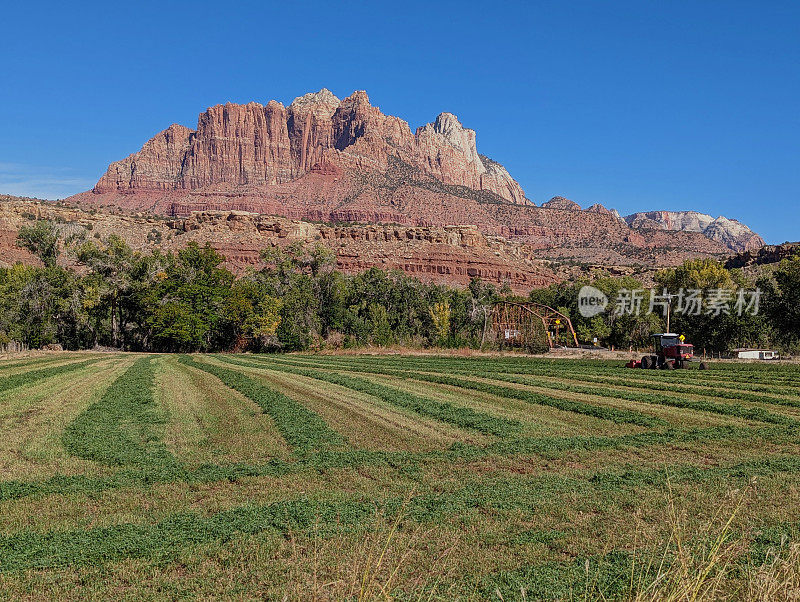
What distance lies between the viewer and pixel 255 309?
201ft

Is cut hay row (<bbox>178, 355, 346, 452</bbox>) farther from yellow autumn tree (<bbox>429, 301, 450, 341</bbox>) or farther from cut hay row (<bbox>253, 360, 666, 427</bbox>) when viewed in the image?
yellow autumn tree (<bbox>429, 301, 450, 341</bbox>)

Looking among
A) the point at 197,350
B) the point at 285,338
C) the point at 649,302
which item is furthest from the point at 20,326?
the point at 649,302

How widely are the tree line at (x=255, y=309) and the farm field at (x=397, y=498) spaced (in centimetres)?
4125

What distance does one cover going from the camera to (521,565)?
20.5 ft

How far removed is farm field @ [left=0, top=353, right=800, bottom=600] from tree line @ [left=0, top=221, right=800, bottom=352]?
4125 centimetres

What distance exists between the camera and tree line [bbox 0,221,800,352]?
56.8m

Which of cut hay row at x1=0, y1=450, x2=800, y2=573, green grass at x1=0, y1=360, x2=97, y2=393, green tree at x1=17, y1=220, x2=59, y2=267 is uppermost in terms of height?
green tree at x1=17, y1=220, x2=59, y2=267

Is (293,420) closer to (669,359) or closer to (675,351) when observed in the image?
(669,359)

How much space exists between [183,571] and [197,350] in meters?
59.8

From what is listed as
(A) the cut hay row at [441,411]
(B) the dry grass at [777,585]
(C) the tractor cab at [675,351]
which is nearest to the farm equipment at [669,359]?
(C) the tractor cab at [675,351]

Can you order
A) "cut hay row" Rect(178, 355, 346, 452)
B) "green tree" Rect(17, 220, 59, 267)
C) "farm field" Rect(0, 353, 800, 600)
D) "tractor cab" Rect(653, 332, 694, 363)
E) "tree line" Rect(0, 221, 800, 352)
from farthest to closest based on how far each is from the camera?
1. "green tree" Rect(17, 220, 59, 267)
2. "tree line" Rect(0, 221, 800, 352)
3. "tractor cab" Rect(653, 332, 694, 363)
4. "cut hay row" Rect(178, 355, 346, 452)
5. "farm field" Rect(0, 353, 800, 600)

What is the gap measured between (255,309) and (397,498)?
55047mm

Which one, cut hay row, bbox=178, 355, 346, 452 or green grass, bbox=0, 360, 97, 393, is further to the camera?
green grass, bbox=0, 360, 97, 393

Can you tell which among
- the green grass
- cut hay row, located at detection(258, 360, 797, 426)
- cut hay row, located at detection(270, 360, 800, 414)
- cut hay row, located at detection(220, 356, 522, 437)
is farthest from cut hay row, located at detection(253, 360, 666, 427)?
the green grass
